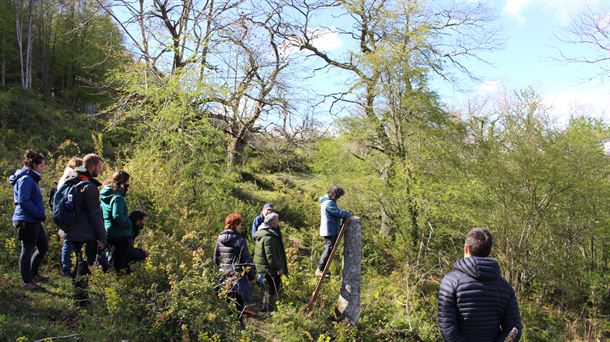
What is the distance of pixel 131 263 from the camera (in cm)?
561

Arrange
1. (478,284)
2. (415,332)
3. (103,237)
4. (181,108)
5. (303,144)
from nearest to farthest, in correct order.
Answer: (478,284)
(103,237)
(415,332)
(181,108)
(303,144)

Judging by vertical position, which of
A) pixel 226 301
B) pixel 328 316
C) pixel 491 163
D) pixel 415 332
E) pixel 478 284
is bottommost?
pixel 415 332

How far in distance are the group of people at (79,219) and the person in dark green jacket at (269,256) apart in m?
1.51

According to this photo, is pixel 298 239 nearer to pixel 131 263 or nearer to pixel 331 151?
pixel 331 151

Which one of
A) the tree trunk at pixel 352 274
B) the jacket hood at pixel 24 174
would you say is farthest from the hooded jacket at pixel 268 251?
the jacket hood at pixel 24 174

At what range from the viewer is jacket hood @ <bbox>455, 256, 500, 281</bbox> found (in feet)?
10.2

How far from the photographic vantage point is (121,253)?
539 cm

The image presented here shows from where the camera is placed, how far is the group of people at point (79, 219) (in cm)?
463

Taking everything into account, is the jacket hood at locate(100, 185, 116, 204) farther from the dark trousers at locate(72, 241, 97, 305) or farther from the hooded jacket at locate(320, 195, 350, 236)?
the hooded jacket at locate(320, 195, 350, 236)

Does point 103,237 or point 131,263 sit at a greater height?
point 103,237

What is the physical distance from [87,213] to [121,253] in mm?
949

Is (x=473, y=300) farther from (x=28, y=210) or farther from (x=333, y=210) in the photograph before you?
(x=28, y=210)

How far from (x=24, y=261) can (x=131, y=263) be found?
1157 mm

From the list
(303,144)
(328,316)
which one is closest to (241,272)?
(328,316)
